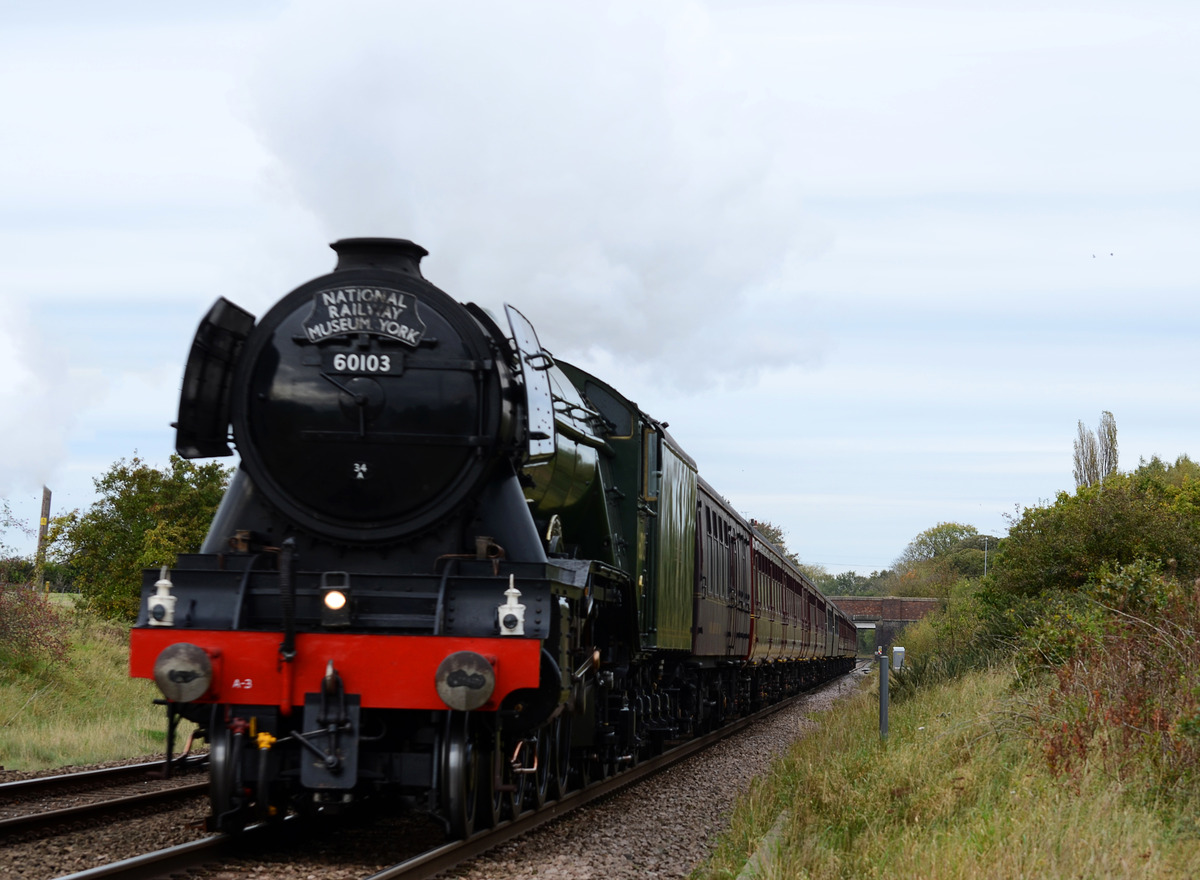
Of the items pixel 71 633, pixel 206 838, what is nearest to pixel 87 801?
pixel 206 838

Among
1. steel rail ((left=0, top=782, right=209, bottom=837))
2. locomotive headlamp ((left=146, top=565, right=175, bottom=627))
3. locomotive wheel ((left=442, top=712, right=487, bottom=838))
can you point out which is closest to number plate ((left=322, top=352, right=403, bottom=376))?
locomotive headlamp ((left=146, top=565, right=175, bottom=627))

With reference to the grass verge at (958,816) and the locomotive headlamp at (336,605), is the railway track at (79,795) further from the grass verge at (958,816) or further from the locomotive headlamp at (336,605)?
the grass verge at (958,816)

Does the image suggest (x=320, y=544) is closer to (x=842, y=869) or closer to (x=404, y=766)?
(x=404, y=766)

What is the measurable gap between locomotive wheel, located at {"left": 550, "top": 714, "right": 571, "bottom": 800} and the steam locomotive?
13.9 inches

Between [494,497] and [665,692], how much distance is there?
6.46 m

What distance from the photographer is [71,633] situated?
728 inches

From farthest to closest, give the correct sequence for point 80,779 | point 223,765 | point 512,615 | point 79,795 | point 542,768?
point 80,779 → point 79,795 → point 542,768 → point 223,765 → point 512,615

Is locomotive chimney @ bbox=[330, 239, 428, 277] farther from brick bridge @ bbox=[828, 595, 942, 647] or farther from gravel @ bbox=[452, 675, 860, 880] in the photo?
brick bridge @ bbox=[828, 595, 942, 647]

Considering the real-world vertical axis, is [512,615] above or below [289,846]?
above

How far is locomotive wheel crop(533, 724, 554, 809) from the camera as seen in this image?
7861 millimetres

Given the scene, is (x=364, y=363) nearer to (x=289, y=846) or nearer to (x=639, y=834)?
(x=289, y=846)

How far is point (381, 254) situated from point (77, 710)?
10.0m

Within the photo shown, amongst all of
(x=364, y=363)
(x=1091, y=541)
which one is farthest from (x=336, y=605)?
(x=1091, y=541)

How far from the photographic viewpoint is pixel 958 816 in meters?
6.47
